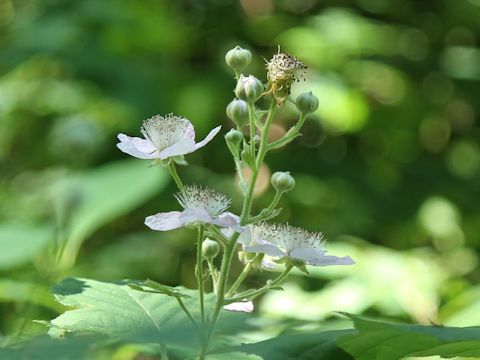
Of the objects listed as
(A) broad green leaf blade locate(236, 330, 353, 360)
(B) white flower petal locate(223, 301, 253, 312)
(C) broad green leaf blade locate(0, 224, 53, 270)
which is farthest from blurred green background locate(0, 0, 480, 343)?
(A) broad green leaf blade locate(236, 330, 353, 360)

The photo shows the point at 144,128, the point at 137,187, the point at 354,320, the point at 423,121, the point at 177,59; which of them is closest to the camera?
the point at 354,320

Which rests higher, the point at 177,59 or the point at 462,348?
the point at 177,59

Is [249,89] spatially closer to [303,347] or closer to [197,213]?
[197,213]

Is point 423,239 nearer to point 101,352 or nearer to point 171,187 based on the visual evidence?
point 171,187

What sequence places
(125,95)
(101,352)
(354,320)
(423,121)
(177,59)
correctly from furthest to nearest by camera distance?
(423,121) < (177,59) < (125,95) < (354,320) < (101,352)

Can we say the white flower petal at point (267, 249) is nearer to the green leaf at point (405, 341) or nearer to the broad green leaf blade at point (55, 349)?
the green leaf at point (405, 341)

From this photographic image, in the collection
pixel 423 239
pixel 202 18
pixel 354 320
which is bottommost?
pixel 354 320

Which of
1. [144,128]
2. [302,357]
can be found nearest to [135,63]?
[144,128]

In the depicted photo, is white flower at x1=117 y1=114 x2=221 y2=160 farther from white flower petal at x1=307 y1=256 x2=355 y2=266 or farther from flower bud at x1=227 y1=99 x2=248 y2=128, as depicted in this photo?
white flower petal at x1=307 y1=256 x2=355 y2=266
